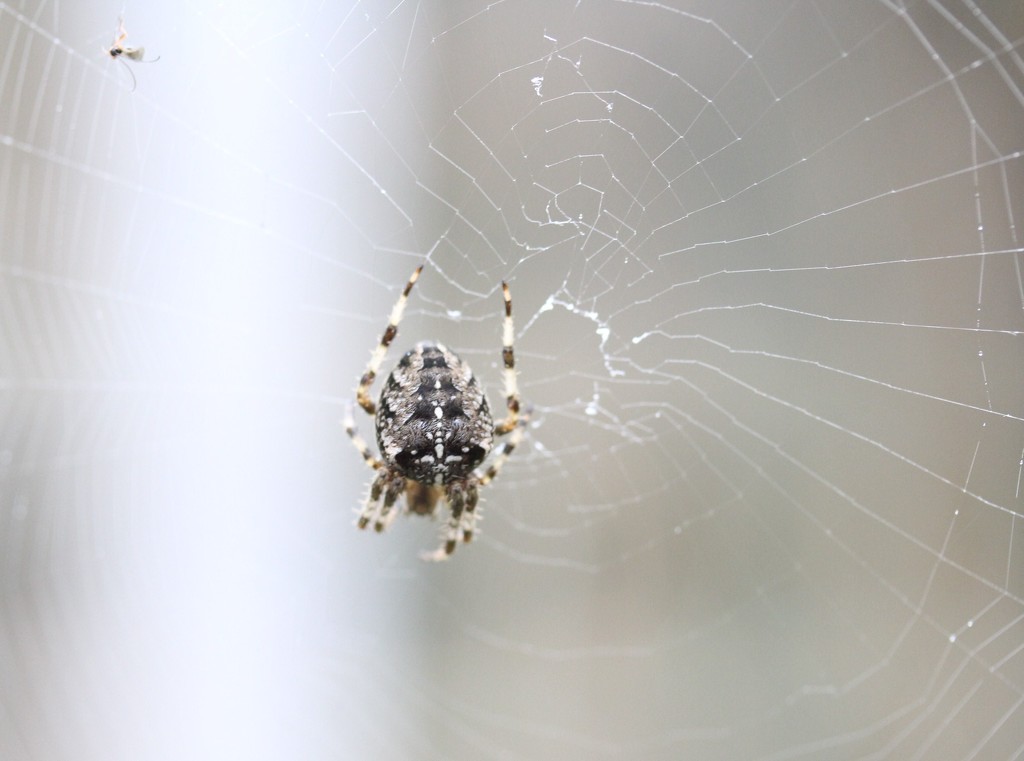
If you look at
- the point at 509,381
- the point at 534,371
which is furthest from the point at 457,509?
the point at 534,371

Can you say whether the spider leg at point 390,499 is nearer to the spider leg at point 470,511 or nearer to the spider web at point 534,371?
the spider leg at point 470,511

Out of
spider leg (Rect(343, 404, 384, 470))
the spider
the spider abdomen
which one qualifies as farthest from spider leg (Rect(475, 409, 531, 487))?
spider leg (Rect(343, 404, 384, 470))

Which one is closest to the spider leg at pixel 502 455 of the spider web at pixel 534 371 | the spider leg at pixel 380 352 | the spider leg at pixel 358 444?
the spider leg at pixel 358 444

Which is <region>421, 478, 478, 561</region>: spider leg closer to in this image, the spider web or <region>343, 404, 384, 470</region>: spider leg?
<region>343, 404, 384, 470</region>: spider leg

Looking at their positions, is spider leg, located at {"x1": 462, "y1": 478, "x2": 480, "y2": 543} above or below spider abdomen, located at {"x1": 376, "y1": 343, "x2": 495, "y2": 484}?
below

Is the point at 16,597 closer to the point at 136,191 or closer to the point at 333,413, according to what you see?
the point at 333,413

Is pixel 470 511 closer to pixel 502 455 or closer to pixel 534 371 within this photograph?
pixel 502 455
